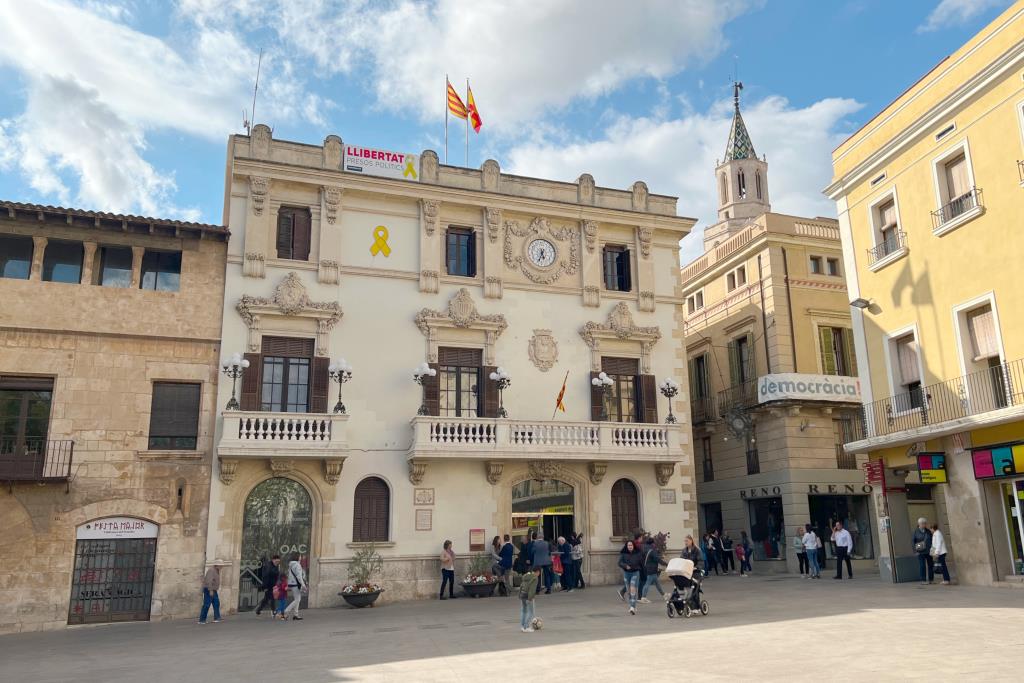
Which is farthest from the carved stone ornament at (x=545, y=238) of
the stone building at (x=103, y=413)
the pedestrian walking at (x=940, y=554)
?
the pedestrian walking at (x=940, y=554)

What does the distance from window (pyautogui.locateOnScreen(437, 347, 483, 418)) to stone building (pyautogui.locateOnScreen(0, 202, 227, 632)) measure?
6.69 m

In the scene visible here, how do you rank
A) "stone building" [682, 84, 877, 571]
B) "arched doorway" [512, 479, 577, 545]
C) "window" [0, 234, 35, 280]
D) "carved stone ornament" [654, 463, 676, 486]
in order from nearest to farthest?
1. "window" [0, 234, 35, 280]
2. "arched doorway" [512, 479, 577, 545]
3. "carved stone ornament" [654, 463, 676, 486]
4. "stone building" [682, 84, 877, 571]

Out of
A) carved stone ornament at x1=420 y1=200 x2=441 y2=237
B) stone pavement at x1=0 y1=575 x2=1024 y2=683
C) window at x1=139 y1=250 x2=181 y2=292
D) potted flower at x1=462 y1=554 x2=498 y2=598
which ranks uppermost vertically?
carved stone ornament at x1=420 y1=200 x2=441 y2=237

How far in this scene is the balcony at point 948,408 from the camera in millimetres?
18156

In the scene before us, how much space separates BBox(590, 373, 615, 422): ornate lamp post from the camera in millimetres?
25500

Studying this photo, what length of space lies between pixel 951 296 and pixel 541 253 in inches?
483

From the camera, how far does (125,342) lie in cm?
2189

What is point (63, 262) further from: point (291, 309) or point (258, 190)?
point (291, 309)

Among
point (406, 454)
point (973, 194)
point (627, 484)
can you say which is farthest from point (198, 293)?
point (973, 194)

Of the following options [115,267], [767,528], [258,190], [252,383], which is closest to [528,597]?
[252,383]

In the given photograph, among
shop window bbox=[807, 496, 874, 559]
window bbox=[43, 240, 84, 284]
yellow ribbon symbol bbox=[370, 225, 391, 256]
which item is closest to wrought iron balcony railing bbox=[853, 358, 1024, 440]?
shop window bbox=[807, 496, 874, 559]

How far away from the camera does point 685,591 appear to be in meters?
16.0

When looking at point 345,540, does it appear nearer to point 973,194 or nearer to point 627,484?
point 627,484

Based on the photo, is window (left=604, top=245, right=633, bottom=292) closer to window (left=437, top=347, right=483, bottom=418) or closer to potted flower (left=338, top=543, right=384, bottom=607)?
window (left=437, top=347, right=483, bottom=418)
